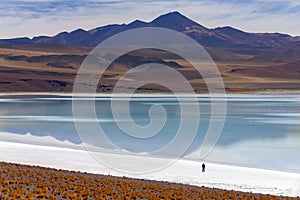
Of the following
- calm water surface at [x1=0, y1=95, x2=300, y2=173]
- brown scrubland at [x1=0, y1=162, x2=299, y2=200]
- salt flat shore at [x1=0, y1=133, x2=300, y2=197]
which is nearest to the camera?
brown scrubland at [x1=0, y1=162, x2=299, y2=200]

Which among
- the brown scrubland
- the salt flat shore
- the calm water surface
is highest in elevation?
the calm water surface

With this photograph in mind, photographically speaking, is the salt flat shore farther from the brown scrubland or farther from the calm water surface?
the calm water surface

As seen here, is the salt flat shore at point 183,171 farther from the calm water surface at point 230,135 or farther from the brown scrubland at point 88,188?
the calm water surface at point 230,135

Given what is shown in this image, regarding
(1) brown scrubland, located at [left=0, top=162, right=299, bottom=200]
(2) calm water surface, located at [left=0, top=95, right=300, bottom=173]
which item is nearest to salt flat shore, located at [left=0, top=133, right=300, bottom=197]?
(1) brown scrubland, located at [left=0, top=162, right=299, bottom=200]

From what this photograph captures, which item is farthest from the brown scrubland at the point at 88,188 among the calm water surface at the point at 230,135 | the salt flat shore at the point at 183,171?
the calm water surface at the point at 230,135

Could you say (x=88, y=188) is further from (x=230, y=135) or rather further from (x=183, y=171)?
(x=230, y=135)

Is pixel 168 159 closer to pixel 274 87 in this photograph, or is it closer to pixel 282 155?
pixel 282 155

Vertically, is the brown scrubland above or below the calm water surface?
below

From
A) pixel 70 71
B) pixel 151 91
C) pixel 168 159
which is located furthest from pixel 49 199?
pixel 70 71
